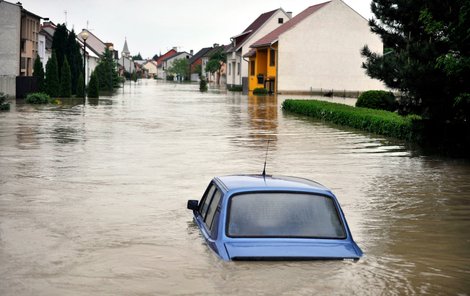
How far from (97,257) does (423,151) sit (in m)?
15.1

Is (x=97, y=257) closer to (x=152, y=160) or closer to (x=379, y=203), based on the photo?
(x=379, y=203)

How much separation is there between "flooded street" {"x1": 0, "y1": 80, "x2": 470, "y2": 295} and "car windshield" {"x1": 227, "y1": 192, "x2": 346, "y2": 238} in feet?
1.17

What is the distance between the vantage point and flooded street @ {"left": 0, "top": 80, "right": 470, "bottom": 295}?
7.99 metres

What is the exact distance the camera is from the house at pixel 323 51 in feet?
236

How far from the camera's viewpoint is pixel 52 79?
5825cm

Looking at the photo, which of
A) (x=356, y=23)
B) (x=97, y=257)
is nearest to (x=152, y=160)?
(x=97, y=257)


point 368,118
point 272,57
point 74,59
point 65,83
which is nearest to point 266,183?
point 368,118

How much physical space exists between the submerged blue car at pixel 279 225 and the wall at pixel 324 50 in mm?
64476

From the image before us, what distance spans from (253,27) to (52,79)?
134ft

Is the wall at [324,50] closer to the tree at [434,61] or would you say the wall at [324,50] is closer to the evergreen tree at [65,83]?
the evergreen tree at [65,83]

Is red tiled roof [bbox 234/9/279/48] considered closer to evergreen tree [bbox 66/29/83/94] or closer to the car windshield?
evergreen tree [bbox 66/29/83/94]

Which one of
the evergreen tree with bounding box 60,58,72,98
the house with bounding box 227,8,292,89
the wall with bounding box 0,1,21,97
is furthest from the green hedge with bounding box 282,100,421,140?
the house with bounding box 227,8,292,89

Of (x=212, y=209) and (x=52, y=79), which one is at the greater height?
(x=52, y=79)

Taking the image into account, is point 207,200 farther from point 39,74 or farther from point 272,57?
point 272,57
